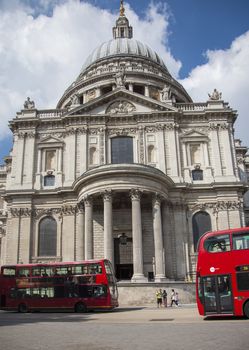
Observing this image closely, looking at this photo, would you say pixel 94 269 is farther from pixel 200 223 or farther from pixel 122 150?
pixel 122 150

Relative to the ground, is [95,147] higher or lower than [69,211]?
higher

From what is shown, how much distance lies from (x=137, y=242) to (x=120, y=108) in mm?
17498

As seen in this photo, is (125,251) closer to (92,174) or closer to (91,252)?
(91,252)

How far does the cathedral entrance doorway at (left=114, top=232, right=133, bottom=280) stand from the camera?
127 ft

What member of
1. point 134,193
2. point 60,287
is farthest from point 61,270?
point 134,193

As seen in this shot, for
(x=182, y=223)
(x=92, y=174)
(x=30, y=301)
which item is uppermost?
(x=92, y=174)

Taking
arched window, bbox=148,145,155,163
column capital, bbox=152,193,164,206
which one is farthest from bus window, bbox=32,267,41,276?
arched window, bbox=148,145,155,163

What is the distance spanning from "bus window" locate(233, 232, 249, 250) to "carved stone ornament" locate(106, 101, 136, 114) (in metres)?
28.3

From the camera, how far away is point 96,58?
68.8 metres

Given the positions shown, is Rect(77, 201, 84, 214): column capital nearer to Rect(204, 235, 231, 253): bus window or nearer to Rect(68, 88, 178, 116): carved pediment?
Rect(68, 88, 178, 116): carved pediment

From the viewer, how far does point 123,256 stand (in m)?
38.9

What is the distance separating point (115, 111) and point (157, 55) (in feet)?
104

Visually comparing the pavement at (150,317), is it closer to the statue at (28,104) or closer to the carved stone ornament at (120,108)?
the carved stone ornament at (120,108)

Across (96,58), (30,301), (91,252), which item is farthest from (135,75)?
(30,301)
